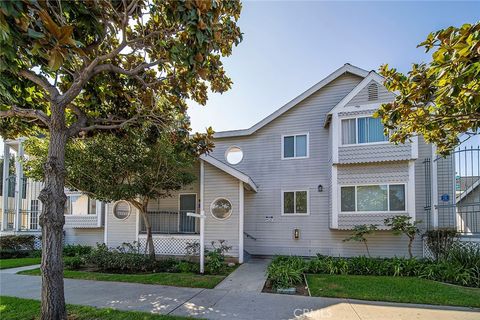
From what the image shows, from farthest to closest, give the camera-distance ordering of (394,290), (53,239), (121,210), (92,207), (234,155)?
(234,155)
(92,207)
(121,210)
(394,290)
(53,239)

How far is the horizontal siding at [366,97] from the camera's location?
11.0m

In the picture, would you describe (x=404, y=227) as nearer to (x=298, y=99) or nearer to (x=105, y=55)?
(x=298, y=99)

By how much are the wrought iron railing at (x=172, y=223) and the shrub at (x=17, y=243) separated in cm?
615

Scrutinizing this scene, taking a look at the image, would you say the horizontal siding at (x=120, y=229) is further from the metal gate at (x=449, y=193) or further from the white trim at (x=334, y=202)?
the metal gate at (x=449, y=193)

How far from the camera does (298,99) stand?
13125mm

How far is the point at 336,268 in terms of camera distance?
29.6ft

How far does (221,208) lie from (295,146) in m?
4.62

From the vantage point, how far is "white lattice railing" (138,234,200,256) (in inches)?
448

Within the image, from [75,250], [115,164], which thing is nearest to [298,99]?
[115,164]

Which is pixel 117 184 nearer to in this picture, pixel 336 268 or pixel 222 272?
pixel 222 272

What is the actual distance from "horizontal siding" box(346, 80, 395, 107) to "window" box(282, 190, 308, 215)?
442 cm

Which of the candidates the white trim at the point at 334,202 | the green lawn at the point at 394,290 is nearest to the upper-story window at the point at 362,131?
the white trim at the point at 334,202

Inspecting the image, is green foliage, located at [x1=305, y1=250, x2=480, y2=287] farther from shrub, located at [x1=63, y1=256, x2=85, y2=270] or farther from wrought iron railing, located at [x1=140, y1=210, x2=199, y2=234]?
shrub, located at [x1=63, y1=256, x2=85, y2=270]

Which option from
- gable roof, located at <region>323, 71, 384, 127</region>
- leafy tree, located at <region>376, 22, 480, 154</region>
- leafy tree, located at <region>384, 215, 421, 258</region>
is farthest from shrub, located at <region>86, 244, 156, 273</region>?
gable roof, located at <region>323, 71, 384, 127</region>
